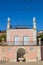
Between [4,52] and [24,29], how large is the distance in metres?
6.11

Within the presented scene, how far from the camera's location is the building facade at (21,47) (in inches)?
1773

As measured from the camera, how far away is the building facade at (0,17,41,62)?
1773 inches

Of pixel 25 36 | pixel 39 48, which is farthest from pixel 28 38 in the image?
pixel 39 48

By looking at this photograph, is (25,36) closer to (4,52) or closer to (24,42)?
(24,42)

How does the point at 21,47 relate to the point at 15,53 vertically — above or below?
above

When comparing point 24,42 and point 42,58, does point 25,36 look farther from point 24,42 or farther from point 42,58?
point 42,58

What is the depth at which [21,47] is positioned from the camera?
45281mm

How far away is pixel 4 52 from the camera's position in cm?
4500

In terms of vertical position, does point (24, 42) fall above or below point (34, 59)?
above

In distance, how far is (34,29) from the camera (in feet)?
155

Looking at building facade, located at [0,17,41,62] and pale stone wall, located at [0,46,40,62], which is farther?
building facade, located at [0,17,41,62]

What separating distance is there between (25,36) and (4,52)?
5525mm

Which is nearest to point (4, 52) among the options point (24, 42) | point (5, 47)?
point (5, 47)

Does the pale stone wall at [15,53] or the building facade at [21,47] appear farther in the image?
the building facade at [21,47]
